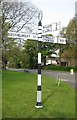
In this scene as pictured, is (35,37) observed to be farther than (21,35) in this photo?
Yes

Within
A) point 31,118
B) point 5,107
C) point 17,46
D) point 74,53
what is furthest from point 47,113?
point 74,53

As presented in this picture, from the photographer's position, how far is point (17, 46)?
45344mm

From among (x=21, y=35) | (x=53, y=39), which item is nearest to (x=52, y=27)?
(x=53, y=39)

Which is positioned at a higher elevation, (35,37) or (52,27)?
(52,27)

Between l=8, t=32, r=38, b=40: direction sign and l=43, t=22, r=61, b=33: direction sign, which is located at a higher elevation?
l=43, t=22, r=61, b=33: direction sign

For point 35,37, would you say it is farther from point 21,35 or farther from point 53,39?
point 53,39

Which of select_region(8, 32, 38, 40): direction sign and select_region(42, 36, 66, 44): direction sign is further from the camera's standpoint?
select_region(42, 36, 66, 44): direction sign

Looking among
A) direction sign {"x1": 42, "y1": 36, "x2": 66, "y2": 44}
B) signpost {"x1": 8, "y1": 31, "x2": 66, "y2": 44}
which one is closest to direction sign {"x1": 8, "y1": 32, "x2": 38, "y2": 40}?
signpost {"x1": 8, "y1": 31, "x2": 66, "y2": 44}

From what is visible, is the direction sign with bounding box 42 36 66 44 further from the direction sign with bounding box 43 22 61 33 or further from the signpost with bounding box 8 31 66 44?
the direction sign with bounding box 43 22 61 33

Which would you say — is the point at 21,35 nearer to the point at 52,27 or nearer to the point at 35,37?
the point at 35,37

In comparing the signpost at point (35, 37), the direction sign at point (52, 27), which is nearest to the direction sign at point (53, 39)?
the signpost at point (35, 37)

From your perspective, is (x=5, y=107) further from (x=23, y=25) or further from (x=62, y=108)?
(x=23, y=25)

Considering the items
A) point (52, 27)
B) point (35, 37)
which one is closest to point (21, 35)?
point (35, 37)

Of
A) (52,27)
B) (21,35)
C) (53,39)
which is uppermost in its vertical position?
(52,27)
